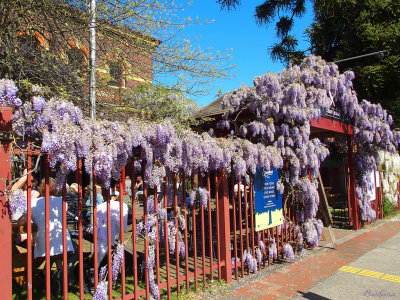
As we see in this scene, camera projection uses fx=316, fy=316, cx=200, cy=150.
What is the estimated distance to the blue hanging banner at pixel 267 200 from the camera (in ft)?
17.7

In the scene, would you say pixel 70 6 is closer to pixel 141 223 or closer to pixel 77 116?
pixel 77 116

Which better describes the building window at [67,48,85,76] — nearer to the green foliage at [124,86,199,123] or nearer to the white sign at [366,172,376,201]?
the green foliage at [124,86,199,123]

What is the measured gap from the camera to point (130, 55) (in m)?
6.62

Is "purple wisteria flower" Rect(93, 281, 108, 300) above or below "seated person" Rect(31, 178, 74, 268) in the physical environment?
below

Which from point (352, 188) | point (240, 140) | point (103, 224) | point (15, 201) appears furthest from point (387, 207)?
point (15, 201)

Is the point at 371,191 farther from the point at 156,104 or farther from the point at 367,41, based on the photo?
the point at 367,41

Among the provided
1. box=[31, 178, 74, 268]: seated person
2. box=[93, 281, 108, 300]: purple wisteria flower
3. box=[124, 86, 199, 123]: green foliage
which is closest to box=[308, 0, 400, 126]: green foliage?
box=[124, 86, 199, 123]: green foliage

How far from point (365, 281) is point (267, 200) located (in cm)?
191

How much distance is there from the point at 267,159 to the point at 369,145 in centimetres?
562

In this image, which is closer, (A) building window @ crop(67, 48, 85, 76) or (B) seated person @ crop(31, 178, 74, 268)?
(B) seated person @ crop(31, 178, 74, 268)

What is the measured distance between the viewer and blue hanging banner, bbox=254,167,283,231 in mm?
5402

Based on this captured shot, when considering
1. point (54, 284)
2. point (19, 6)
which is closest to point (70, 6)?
point (19, 6)

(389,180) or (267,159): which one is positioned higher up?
(267,159)

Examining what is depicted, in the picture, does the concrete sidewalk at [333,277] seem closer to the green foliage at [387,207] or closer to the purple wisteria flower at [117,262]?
the purple wisteria flower at [117,262]
